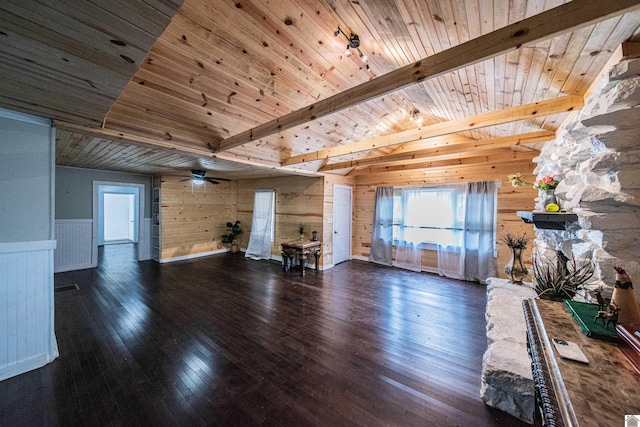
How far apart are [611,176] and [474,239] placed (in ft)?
10.8

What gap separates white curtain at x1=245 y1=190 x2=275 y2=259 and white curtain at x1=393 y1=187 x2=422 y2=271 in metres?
3.47

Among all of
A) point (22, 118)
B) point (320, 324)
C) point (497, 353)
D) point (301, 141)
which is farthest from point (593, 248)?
point (22, 118)

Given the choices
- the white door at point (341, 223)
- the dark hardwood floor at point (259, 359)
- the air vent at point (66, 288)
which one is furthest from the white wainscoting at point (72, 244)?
the white door at point (341, 223)

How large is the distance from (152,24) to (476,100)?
10.0 feet

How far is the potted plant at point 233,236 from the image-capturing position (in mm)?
7164

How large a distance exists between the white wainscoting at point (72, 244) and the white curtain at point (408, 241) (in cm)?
732

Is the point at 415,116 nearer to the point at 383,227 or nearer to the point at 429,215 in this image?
the point at 429,215

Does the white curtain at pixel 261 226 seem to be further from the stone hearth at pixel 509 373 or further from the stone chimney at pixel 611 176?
the stone chimney at pixel 611 176

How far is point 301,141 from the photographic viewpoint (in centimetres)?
396

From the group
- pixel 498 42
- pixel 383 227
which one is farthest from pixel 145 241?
pixel 498 42

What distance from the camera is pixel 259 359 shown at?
2.23 meters

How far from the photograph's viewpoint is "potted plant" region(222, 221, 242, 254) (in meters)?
7.16

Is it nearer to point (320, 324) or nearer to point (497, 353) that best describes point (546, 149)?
point (497, 353)

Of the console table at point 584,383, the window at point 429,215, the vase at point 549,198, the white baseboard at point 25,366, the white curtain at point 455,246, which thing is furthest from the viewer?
the window at point 429,215
